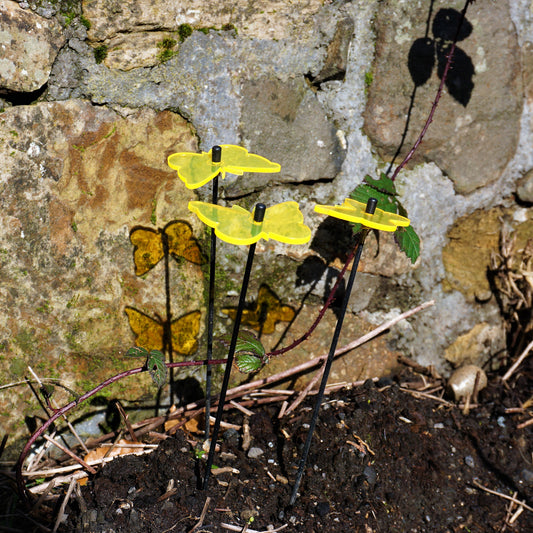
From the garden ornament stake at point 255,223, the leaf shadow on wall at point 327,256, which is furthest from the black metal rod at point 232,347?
the leaf shadow on wall at point 327,256

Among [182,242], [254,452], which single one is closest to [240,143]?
[182,242]

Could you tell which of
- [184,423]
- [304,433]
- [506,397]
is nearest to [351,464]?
[304,433]

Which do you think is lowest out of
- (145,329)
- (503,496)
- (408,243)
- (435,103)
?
(503,496)

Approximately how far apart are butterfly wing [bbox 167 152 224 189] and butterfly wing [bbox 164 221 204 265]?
54 centimetres

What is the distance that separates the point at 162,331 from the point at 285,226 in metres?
0.89

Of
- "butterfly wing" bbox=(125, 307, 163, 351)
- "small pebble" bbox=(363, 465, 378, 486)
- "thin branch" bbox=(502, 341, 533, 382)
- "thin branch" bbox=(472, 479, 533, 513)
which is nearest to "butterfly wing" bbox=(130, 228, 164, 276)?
"butterfly wing" bbox=(125, 307, 163, 351)

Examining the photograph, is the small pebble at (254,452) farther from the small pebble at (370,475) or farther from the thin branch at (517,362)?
the thin branch at (517,362)

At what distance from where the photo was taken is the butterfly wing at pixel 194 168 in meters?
1.24

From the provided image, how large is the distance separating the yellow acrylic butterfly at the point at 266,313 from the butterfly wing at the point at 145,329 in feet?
0.86

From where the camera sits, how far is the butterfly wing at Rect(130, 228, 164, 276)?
1.83m

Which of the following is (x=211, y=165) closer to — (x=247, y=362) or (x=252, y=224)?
(x=252, y=224)

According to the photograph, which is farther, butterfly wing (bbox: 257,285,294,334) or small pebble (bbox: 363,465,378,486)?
butterfly wing (bbox: 257,285,294,334)

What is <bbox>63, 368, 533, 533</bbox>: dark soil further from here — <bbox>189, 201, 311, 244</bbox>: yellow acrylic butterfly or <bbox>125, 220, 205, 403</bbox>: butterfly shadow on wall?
<bbox>189, 201, 311, 244</bbox>: yellow acrylic butterfly

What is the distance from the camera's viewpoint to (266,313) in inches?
80.7
